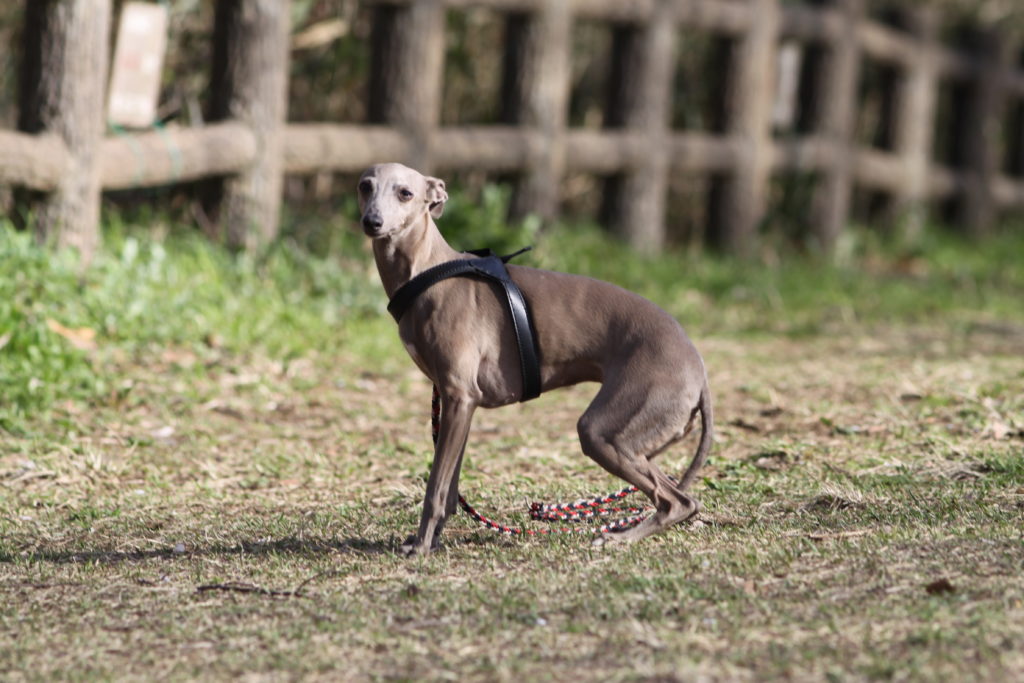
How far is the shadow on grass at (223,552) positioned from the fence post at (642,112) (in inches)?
245

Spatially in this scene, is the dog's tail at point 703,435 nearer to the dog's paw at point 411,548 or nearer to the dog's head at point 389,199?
the dog's paw at point 411,548

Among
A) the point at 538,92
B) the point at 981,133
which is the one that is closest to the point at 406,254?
the point at 538,92

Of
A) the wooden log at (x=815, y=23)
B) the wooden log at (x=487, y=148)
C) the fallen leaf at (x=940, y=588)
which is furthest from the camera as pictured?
the wooden log at (x=815, y=23)

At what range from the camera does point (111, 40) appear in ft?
24.4

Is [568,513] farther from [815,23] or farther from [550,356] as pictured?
[815,23]

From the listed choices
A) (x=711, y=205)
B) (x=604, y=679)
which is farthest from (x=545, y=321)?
(x=711, y=205)

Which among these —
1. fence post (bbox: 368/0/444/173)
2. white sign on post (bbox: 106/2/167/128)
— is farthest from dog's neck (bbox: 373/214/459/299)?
fence post (bbox: 368/0/444/173)

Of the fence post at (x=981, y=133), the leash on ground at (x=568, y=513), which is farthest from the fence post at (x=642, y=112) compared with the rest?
the leash on ground at (x=568, y=513)

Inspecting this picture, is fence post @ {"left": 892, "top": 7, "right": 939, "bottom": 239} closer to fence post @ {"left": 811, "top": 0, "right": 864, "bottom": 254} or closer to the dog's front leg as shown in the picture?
fence post @ {"left": 811, "top": 0, "right": 864, "bottom": 254}

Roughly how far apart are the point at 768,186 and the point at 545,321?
8261 millimetres

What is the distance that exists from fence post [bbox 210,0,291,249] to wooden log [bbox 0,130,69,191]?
1.27 m

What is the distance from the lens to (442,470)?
3881 mm

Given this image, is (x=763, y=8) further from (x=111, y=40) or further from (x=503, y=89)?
(x=111, y=40)

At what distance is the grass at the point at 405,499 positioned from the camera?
309cm
